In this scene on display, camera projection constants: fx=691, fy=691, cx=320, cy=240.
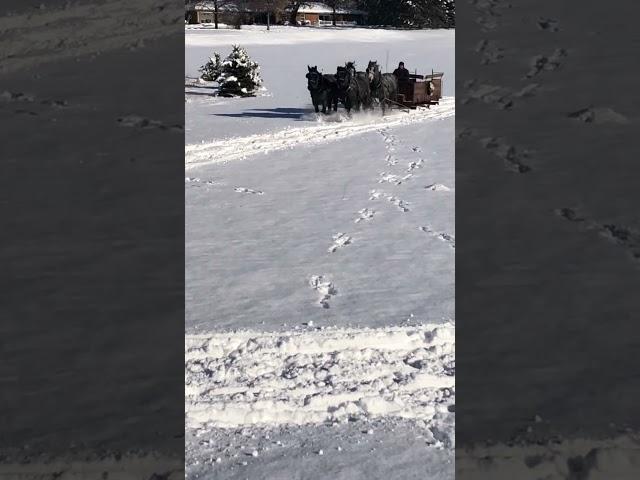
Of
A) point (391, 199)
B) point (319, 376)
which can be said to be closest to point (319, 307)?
point (319, 376)

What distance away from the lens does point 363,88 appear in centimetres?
1364

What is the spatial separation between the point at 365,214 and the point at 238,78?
34.0 feet

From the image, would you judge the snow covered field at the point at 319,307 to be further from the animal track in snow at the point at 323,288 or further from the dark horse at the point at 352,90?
the dark horse at the point at 352,90

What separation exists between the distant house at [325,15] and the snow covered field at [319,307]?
1233 inches

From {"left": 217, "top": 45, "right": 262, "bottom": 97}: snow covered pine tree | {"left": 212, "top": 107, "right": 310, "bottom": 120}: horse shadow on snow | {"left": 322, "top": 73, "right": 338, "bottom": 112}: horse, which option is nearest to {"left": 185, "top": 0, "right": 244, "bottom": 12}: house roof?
{"left": 217, "top": 45, "right": 262, "bottom": 97}: snow covered pine tree

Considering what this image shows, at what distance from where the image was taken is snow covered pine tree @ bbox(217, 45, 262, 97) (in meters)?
16.7
